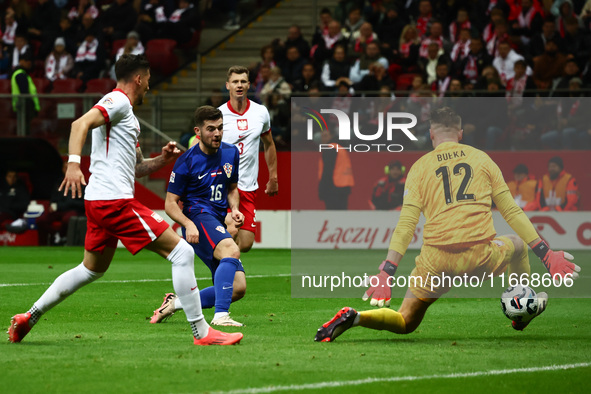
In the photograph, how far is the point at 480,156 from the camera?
25.7ft

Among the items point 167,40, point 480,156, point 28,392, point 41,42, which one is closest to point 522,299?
point 480,156

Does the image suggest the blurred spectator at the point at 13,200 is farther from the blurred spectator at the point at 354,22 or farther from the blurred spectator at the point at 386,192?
the blurred spectator at the point at 386,192

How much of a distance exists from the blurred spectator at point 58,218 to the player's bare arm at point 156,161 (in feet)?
45.0

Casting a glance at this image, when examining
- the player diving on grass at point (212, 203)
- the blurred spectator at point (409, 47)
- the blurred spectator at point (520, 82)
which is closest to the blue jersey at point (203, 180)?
the player diving on grass at point (212, 203)

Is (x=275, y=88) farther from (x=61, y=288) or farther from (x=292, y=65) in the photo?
(x=61, y=288)

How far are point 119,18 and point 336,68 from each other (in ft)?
25.2

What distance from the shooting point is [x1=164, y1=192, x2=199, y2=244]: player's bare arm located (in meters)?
8.21

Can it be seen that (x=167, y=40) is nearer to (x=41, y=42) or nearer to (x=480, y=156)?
(x=41, y=42)

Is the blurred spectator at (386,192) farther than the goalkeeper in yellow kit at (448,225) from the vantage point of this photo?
Yes

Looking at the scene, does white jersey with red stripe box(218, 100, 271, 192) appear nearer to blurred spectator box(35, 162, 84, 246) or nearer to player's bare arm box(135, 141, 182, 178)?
player's bare arm box(135, 141, 182, 178)

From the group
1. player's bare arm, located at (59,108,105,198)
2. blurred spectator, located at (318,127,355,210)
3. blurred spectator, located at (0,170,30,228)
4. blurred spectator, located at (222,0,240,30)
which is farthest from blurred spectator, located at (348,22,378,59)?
player's bare arm, located at (59,108,105,198)

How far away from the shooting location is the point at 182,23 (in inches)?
1022

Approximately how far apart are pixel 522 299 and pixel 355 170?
6124 millimetres

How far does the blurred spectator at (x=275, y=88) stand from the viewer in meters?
19.9
